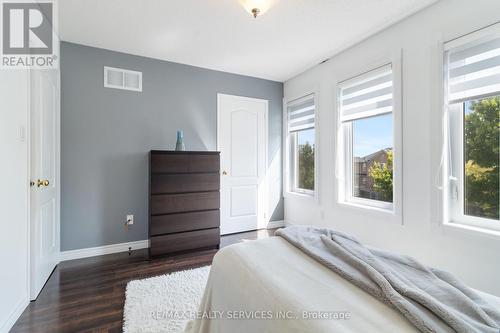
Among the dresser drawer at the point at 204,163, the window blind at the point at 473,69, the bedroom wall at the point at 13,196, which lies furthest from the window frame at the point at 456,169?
the bedroom wall at the point at 13,196

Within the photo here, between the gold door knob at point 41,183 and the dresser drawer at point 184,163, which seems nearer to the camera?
the gold door knob at point 41,183

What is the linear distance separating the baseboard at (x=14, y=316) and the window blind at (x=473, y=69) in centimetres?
352

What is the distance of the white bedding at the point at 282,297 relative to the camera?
2.56ft

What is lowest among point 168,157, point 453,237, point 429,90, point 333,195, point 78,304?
point 78,304

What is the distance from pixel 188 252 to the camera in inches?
116

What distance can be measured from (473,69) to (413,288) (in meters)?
1.83

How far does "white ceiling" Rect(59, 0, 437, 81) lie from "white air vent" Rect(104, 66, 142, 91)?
25 cm

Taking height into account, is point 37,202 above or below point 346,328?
above

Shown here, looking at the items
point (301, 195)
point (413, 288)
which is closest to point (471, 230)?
point (413, 288)

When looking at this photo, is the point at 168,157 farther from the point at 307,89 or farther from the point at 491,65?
the point at 491,65

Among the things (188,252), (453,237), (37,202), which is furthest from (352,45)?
(37,202)

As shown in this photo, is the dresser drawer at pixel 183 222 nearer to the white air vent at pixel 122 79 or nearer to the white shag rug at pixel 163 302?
the white shag rug at pixel 163 302

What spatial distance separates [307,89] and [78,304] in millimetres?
3475

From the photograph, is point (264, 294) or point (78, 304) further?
point (78, 304)
